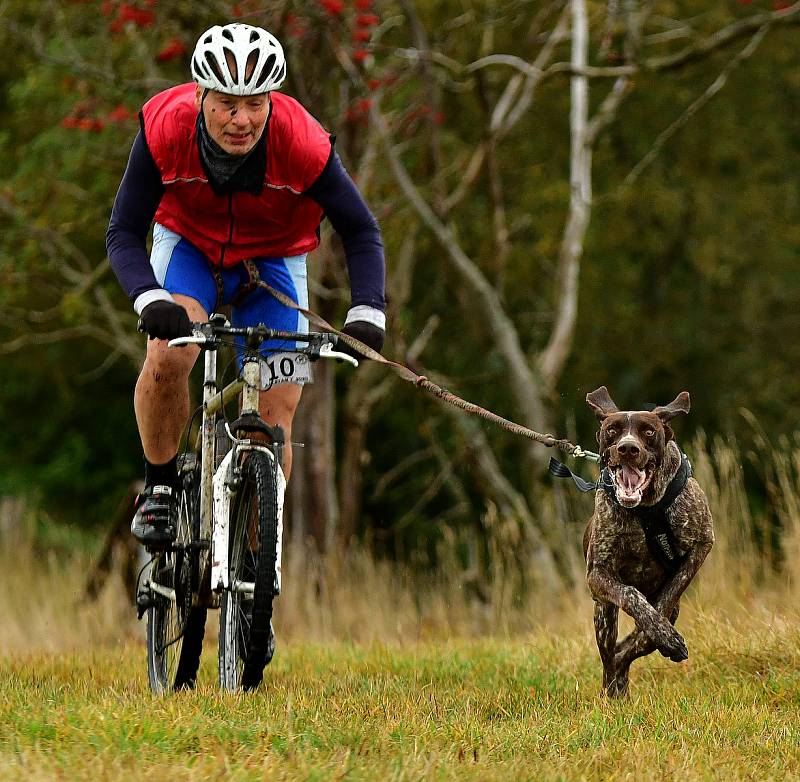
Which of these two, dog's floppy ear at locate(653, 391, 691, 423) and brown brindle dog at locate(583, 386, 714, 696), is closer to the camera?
brown brindle dog at locate(583, 386, 714, 696)

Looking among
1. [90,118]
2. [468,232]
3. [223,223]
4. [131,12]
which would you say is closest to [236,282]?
[223,223]

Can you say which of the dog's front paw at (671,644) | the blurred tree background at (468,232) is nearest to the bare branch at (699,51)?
the blurred tree background at (468,232)

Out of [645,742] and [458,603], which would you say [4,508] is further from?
[645,742]

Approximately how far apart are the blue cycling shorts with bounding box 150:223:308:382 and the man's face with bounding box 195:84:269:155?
525 millimetres

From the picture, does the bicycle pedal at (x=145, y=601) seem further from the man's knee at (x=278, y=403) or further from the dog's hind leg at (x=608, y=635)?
the dog's hind leg at (x=608, y=635)

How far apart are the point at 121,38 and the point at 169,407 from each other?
898 cm

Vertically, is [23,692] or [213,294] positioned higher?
[213,294]

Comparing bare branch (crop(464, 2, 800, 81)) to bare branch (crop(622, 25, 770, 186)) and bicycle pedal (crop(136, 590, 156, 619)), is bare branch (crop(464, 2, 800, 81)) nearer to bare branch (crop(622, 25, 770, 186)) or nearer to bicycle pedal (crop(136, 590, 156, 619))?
bare branch (crop(622, 25, 770, 186))

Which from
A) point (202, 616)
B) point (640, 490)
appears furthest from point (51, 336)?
point (640, 490)

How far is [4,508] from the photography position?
58.4 feet

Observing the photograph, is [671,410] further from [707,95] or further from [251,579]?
[707,95]

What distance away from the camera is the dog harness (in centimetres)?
561

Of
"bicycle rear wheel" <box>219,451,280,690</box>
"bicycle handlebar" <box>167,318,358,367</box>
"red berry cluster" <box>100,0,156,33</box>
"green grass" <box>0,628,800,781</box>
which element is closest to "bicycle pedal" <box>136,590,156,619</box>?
"green grass" <box>0,628,800,781</box>

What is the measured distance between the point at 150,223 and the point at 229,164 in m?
0.44
